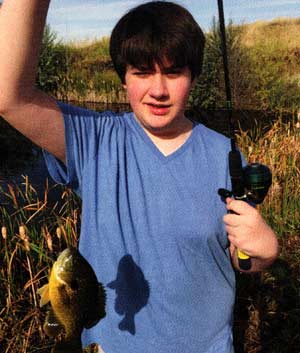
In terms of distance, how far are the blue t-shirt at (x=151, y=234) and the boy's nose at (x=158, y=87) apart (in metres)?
0.21

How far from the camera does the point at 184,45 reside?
68.8 inches

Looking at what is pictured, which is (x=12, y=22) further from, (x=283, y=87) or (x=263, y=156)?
(x=283, y=87)

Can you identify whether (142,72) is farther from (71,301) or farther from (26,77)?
(71,301)

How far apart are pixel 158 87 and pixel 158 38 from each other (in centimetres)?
19

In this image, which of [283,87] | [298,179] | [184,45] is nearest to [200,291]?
[184,45]

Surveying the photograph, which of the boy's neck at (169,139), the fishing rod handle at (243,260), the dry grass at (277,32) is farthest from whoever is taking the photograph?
the dry grass at (277,32)

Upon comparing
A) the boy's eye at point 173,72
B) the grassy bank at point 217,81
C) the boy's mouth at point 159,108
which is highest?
the boy's eye at point 173,72

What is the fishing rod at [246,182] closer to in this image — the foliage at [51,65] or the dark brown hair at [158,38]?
the dark brown hair at [158,38]

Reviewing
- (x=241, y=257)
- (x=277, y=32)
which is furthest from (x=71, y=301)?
(x=277, y=32)

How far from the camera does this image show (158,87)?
5.57 ft

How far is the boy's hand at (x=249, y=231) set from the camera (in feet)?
5.16

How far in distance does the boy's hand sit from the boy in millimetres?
66

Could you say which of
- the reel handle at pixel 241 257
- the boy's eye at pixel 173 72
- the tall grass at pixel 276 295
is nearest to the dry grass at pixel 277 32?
the tall grass at pixel 276 295

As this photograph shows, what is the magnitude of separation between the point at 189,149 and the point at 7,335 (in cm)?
263
